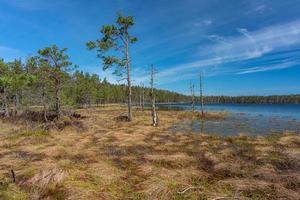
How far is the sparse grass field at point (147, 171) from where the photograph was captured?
7629 millimetres

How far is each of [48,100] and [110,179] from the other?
28196 mm

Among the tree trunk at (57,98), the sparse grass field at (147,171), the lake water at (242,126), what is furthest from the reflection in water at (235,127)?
the tree trunk at (57,98)

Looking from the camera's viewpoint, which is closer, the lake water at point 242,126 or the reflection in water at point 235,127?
the reflection in water at point 235,127

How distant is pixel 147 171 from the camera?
994 centimetres

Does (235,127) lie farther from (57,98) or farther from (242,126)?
(57,98)

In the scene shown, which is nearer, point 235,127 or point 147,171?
point 147,171

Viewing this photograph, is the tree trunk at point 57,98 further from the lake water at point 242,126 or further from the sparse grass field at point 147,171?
the lake water at point 242,126

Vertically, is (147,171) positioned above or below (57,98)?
below

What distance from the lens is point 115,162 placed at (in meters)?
11.6

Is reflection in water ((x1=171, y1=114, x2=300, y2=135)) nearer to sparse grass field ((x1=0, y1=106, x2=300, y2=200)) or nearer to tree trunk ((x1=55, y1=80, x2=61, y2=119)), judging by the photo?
sparse grass field ((x1=0, y1=106, x2=300, y2=200))

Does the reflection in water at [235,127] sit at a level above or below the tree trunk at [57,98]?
below

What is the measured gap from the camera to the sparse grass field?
763 cm

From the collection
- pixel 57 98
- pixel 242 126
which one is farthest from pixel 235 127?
pixel 57 98

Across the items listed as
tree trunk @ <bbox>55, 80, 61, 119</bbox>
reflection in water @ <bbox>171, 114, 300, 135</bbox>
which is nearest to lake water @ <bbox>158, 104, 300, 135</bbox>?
reflection in water @ <bbox>171, 114, 300, 135</bbox>
